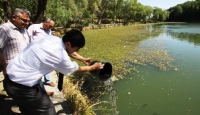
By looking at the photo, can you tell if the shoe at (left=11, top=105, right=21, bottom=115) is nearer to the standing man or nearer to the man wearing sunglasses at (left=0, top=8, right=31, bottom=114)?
the man wearing sunglasses at (left=0, top=8, right=31, bottom=114)

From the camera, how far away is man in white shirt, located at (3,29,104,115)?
2.02m

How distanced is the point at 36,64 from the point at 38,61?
44mm

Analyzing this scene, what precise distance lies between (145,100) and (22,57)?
4.05 metres

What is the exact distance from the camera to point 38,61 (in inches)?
79.3

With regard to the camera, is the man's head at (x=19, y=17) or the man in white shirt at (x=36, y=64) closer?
the man in white shirt at (x=36, y=64)

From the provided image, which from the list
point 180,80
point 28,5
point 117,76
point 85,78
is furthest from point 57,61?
point 28,5

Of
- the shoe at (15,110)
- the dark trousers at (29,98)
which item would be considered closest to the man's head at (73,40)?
the dark trousers at (29,98)

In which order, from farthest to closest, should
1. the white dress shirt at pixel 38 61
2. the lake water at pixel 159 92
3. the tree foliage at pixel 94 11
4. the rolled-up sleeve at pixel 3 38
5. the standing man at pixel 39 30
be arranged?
the tree foliage at pixel 94 11 < the lake water at pixel 159 92 < the standing man at pixel 39 30 < the rolled-up sleeve at pixel 3 38 < the white dress shirt at pixel 38 61

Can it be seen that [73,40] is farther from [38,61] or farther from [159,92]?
[159,92]

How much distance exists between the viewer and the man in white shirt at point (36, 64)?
2.02m

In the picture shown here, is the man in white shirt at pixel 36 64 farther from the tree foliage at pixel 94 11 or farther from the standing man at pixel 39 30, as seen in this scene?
the tree foliage at pixel 94 11

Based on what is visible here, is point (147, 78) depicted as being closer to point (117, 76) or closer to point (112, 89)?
point (117, 76)

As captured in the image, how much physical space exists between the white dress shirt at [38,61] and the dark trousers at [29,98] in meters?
0.09

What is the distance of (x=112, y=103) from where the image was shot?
5000 mm
